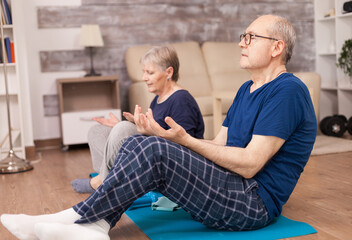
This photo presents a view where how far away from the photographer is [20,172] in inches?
148

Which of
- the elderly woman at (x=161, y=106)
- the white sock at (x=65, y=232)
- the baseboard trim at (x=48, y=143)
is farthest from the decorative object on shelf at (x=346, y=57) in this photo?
the white sock at (x=65, y=232)

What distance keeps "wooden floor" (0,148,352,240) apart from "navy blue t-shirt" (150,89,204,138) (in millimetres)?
573

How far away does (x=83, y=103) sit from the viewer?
16.9ft

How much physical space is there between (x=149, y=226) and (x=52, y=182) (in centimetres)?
139

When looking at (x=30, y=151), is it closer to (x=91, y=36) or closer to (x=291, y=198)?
(x=91, y=36)

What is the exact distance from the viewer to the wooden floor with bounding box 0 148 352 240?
7.01 feet

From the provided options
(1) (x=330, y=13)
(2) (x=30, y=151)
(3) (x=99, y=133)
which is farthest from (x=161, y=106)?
(1) (x=330, y=13)

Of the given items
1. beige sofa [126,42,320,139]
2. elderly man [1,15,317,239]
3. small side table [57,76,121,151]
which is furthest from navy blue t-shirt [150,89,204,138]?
small side table [57,76,121,151]

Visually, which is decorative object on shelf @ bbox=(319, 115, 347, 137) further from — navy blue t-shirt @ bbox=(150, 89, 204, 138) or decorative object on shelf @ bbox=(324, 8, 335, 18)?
navy blue t-shirt @ bbox=(150, 89, 204, 138)

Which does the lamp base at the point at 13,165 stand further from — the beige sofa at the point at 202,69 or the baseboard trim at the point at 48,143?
the beige sofa at the point at 202,69

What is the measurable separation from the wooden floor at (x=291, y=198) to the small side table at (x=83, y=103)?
0.50 m

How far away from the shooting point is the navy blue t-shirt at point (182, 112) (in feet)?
8.31

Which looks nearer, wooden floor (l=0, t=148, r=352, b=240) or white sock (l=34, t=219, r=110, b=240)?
white sock (l=34, t=219, r=110, b=240)

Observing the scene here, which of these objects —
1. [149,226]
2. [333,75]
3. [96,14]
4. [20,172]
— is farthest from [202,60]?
[149,226]
